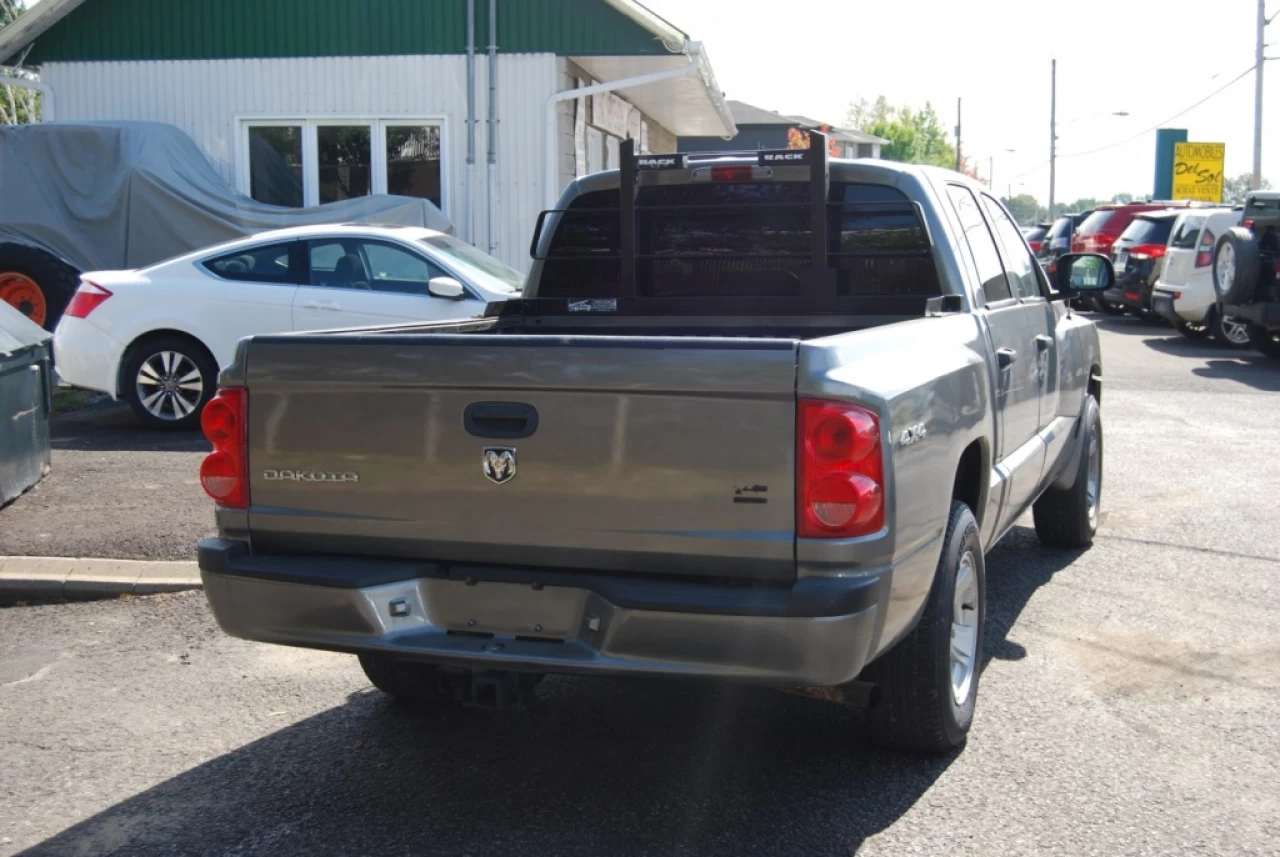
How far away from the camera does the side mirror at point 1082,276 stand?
6.93 meters

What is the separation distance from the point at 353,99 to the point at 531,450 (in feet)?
47.2

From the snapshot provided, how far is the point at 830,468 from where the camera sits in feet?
11.6

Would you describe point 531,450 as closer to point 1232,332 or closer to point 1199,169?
point 1232,332

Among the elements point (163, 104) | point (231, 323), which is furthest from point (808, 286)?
point (163, 104)

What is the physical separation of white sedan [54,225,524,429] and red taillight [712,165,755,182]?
5.53 m

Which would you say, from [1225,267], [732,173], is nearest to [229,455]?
[732,173]

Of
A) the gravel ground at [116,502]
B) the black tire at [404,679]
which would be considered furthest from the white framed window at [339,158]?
the black tire at [404,679]

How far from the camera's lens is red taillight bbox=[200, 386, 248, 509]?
4070mm

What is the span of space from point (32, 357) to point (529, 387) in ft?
19.2

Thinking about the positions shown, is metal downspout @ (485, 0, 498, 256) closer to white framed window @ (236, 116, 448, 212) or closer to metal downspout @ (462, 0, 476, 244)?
metal downspout @ (462, 0, 476, 244)

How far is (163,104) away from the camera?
17.3 m

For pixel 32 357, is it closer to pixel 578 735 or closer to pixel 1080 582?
pixel 578 735

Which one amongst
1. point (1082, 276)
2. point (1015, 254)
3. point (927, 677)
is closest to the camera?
point (927, 677)

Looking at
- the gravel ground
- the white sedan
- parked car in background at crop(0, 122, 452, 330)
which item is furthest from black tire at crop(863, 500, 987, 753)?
parked car in background at crop(0, 122, 452, 330)
